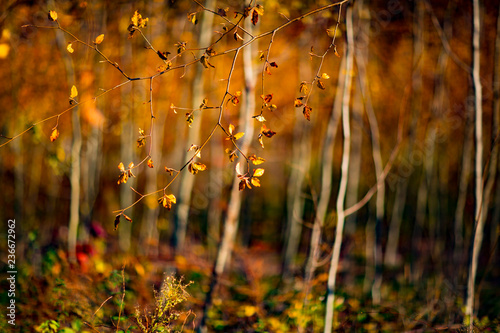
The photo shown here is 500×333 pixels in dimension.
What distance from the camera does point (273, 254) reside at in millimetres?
10086

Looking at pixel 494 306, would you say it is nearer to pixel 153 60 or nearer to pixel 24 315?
pixel 24 315

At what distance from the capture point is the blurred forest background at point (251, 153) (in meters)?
3.29

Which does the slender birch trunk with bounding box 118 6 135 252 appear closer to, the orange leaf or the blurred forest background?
the blurred forest background

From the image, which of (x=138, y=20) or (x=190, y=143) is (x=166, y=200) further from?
(x=190, y=143)

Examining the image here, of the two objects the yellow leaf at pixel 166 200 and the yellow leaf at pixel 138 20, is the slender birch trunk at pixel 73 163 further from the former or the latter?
the yellow leaf at pixel 166 200

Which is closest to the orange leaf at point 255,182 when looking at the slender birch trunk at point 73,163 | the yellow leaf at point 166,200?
the yellow leaf at point 166,200

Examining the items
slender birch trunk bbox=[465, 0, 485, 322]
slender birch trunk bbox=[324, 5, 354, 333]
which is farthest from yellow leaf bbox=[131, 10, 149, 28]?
slender birch trunk bbox=[465, 0, 485, 322]

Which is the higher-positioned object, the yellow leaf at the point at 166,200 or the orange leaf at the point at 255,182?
the orange leaf at the point at 255,182

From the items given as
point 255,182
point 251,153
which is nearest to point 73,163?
point 251,153

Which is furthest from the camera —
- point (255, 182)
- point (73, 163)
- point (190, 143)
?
point (190, 143)

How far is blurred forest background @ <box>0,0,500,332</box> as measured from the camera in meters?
3.29

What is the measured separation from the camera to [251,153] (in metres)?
6.77

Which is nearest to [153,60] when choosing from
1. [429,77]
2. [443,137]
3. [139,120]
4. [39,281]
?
[139,120]

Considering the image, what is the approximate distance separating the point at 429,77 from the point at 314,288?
5.72m
